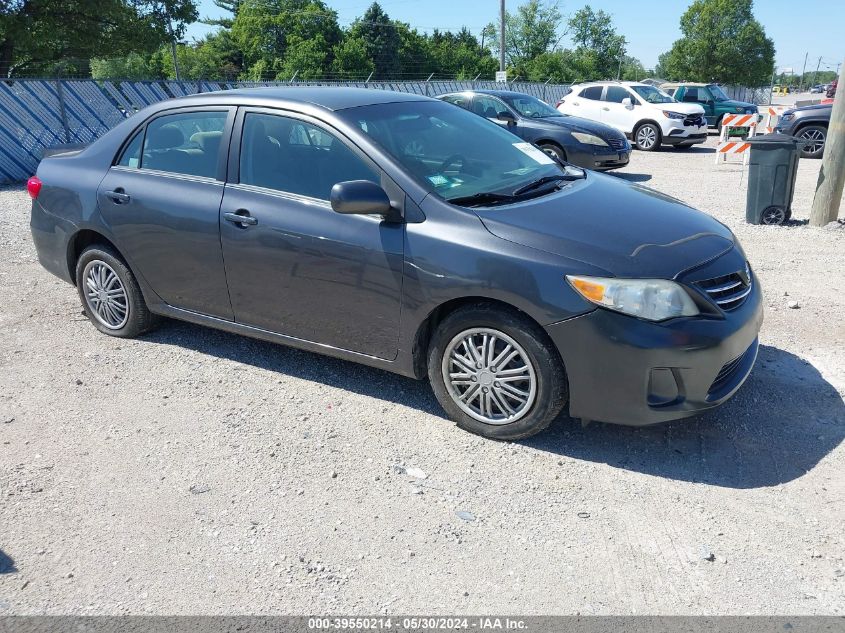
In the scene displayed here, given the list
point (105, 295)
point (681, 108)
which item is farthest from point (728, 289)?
point (681, 108)

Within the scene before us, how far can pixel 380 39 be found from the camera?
7050 cm

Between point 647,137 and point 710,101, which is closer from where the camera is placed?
point 647,137

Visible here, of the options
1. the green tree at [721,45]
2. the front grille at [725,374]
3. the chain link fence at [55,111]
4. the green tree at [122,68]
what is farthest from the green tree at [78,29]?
the green tree at [721,45]

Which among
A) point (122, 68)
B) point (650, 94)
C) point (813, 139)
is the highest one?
point (122, 68)

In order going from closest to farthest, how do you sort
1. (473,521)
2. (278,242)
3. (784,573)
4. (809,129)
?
(784,573)
(473,521)
(278,242)
(809,129)

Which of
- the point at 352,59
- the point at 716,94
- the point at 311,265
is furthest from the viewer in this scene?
the point at 352,59

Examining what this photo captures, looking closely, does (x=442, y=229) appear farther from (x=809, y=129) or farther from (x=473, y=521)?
(x=809, y=129)

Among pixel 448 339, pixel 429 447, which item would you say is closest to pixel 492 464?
pixel 429 447

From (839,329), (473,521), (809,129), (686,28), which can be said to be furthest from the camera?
(686,28)

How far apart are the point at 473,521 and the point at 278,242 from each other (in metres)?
1.91

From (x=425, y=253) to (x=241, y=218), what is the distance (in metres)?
1.23

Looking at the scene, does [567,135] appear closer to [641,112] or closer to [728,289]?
[641,112]

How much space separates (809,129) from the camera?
1598 centimetres

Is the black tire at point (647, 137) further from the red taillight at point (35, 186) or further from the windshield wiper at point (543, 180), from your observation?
the red taillight at point (35, 186)
